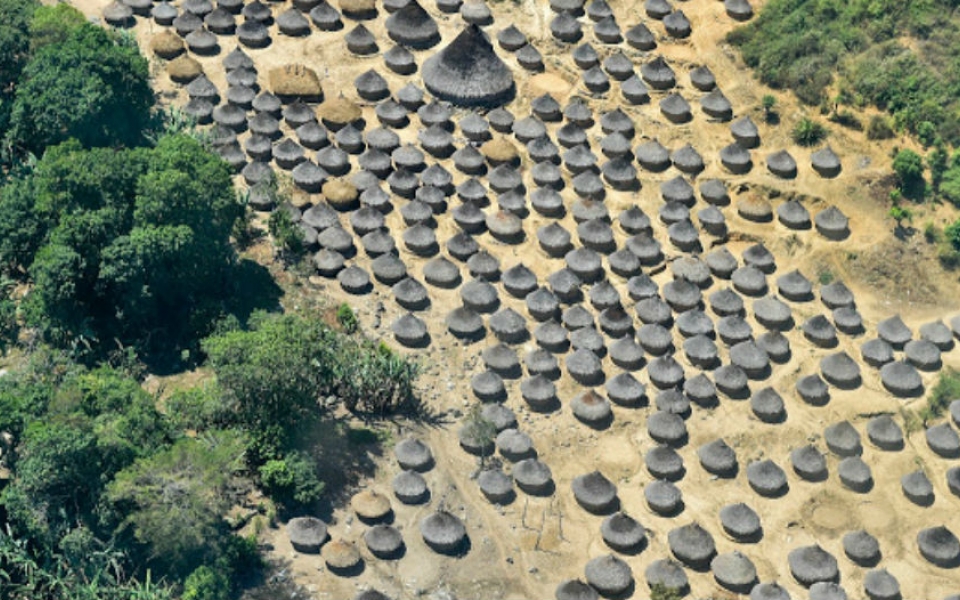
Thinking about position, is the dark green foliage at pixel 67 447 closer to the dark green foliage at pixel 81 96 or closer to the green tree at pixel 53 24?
the dark green foliage at pixel 81 96

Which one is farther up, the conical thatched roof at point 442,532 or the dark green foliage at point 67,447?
the dark green foliage at point 67,447

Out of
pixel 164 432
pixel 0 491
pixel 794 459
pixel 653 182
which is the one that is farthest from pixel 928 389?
pixel 0 491

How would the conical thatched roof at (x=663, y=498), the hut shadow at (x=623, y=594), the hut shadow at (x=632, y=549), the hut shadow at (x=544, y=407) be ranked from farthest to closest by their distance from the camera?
the hut shadow at (x=544, y=407) < the conical thatched roof at (x=663, y=498) < the hut shadow at (x=632, y=549) < the hut shadow at (x=623, y=594)

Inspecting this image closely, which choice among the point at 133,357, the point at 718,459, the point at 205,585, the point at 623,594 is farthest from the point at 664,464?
the point at 133,357

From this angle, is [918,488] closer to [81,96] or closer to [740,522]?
A: [740,522]

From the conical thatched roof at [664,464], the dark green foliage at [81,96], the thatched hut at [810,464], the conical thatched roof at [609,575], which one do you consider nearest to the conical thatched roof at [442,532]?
the conical thatched roof at [609,575]

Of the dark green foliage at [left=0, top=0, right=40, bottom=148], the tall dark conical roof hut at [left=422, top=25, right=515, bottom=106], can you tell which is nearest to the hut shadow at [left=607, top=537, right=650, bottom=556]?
the tall dark conical roof hut at [left=422, top=25, right=515, bottom=106]

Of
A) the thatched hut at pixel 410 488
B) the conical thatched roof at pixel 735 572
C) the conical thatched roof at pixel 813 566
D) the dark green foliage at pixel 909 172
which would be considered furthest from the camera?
the dark green foliage at pixel 909 172
